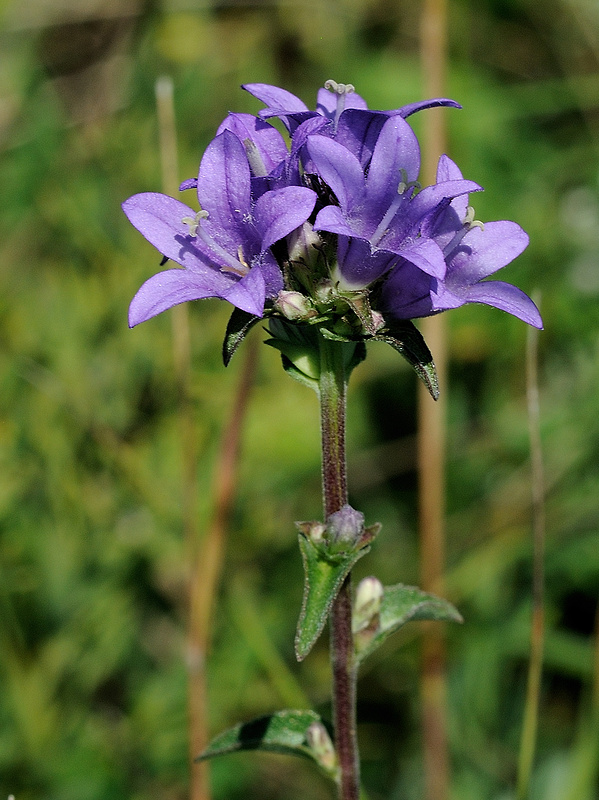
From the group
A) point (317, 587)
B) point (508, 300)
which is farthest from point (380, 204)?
point (317, 587)

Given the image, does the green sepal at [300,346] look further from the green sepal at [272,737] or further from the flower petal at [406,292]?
the green sepal at [272,737]

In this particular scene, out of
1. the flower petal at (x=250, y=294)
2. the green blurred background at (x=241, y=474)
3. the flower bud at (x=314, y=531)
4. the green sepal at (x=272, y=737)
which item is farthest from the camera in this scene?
the green blurred background at (x=241, y=474)

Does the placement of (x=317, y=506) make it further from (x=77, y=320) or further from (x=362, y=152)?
(x=362, y=152)

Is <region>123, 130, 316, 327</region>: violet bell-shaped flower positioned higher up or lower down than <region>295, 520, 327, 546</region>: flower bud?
higher up

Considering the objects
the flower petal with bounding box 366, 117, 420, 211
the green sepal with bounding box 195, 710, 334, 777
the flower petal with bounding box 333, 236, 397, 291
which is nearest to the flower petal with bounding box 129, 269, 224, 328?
the flower petal with bounding box 333, 236, 397, 291

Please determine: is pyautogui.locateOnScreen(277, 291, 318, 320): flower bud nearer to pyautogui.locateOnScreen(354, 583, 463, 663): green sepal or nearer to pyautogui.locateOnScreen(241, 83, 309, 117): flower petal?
pyautogui.locateOnScreen(241, 83, 309, 117): flower petal

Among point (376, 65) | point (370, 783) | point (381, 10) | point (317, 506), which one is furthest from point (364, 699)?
point (381, 10)

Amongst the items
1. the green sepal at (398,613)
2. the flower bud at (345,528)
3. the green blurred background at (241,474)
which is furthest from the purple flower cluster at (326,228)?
the green blurred background at (241,474)
